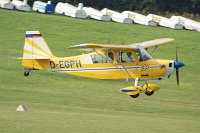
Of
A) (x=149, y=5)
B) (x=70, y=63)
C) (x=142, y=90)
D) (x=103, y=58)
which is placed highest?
(x=149, y=5)

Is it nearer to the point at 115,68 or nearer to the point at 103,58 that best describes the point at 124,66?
the point at 115,68

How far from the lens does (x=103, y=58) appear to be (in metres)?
31.4

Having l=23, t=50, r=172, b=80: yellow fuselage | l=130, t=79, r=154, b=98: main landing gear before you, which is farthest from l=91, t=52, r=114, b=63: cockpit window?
l=130, t=79, r=154, b=98: main landing gear

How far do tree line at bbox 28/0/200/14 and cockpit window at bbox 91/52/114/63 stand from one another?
4140cm

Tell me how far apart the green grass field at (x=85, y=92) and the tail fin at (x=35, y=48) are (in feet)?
3.57

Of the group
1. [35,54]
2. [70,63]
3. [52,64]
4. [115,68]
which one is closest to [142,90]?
[115,68]

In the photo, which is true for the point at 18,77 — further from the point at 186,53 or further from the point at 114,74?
the point at 186,53

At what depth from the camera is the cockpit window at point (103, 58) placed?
103 ft

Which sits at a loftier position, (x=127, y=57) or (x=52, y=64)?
(x=127, y=57)

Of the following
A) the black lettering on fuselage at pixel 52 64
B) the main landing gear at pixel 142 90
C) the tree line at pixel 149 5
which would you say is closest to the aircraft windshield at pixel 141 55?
the main landing gear at pixel 142 90

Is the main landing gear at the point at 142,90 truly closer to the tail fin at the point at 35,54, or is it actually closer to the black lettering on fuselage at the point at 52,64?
the black lettering on fuselage at the point at 52,64

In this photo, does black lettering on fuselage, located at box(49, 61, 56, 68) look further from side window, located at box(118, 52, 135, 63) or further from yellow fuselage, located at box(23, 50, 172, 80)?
side window, located at box(118, 52, 135, 63)

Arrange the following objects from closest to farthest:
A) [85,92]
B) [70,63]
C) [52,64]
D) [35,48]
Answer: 1. [70,63]
2. [52,64]
3. [35,48]
4. [85,92]

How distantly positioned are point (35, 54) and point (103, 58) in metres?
3.16
